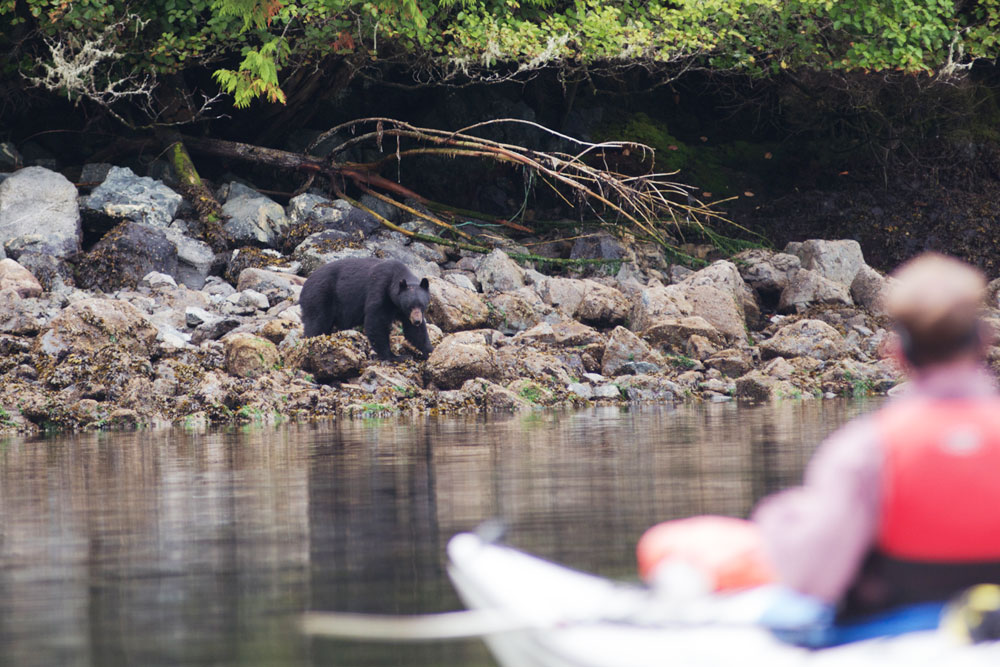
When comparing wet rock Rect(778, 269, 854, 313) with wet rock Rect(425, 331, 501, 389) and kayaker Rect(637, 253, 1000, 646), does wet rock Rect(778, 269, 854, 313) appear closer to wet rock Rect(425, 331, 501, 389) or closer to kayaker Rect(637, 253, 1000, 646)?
wet rock Rect(425, 331, 501, 389)

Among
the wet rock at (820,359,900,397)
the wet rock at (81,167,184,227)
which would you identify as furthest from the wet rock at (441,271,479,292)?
the wet rock at (820,359,900,397)

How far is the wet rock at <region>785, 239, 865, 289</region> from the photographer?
2053cm

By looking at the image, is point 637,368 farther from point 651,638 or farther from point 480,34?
point 651,638

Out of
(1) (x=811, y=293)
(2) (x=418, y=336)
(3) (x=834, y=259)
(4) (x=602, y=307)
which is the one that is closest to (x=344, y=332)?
(2) (x=418, y=336)

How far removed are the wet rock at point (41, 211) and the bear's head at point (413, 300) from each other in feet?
21.4

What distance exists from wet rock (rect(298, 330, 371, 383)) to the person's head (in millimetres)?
11063

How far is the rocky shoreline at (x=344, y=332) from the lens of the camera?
41.6 ft

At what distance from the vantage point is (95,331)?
1300cm

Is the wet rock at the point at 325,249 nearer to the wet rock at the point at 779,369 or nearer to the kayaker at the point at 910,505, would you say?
the wet rock at the point at 779,369

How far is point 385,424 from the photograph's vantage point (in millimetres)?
11758

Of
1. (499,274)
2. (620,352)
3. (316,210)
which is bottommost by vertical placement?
(620,352)

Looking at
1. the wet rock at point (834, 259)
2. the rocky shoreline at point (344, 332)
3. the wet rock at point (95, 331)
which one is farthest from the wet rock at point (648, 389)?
the wet rock at point (834, 259)

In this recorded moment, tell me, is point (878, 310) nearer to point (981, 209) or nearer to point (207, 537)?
point (981, 209)

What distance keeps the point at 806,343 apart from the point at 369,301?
6.00 metres
